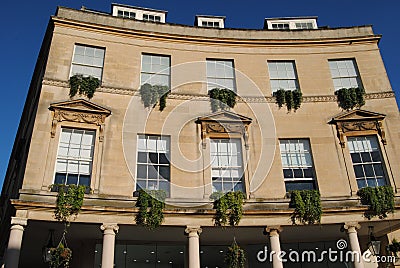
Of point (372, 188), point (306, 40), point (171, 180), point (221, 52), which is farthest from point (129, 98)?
point (372, 188)

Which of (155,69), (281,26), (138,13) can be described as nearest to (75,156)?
(155,69)

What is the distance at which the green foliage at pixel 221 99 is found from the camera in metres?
18.9

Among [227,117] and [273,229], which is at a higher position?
[227,117]

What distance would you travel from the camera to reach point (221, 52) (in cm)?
2077

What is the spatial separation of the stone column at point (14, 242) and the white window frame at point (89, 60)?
24.3 feet

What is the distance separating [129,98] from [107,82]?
1326 mm

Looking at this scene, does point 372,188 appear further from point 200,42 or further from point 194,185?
point 200,42

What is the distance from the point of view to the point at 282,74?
809 inches

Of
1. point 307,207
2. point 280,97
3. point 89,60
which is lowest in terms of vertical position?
point 307,207

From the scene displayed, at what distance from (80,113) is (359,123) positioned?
13021 mm

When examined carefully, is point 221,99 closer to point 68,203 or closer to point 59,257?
point 68,203

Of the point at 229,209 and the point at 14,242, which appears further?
the point at 229,209

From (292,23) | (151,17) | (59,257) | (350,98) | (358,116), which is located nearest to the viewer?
(59,257)

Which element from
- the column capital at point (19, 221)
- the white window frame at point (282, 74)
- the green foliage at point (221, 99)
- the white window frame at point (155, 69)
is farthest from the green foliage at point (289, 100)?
the column capital at point (19, 221)
